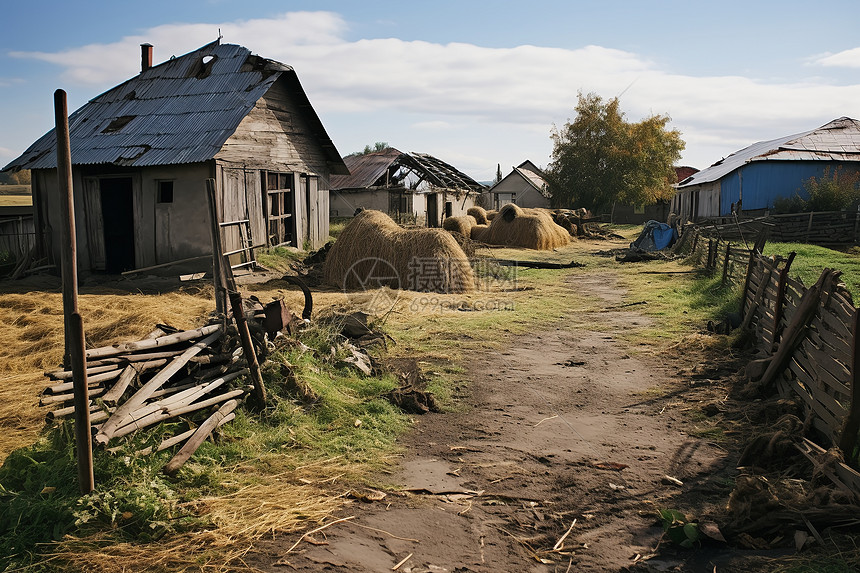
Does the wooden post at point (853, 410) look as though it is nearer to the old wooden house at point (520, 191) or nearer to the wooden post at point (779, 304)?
the wooden post at point (779, 304)

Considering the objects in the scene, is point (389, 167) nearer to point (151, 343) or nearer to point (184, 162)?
point (184, 162)

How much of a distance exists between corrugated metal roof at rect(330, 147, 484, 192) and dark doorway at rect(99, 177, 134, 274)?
46.9 feet

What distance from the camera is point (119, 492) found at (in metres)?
4.03

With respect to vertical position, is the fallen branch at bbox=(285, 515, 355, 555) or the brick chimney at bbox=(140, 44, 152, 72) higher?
the brick chimney at bbox=(140, 44, 152, 72)

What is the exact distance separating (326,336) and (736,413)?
15.2 feet

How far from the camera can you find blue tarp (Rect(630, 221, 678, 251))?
80.0 ft

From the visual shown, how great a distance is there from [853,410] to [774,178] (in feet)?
86.2

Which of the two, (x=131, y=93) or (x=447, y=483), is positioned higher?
(x=131, y=93)

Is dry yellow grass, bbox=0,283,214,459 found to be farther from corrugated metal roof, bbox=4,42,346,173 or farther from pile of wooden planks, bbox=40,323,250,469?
corrugated metal roof, bbox=4,42,346,173

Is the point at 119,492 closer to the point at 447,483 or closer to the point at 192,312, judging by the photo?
the point at 447,483

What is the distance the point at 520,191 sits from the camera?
56.8 metres

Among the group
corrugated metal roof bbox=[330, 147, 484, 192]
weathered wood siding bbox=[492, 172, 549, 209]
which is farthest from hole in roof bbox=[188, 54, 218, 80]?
weathered wood siding bbox=[492, 172, 549, 209]

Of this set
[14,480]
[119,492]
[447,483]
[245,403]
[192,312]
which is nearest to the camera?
[119,492]

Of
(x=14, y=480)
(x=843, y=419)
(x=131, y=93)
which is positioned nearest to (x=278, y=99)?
(x=131, y=93)
